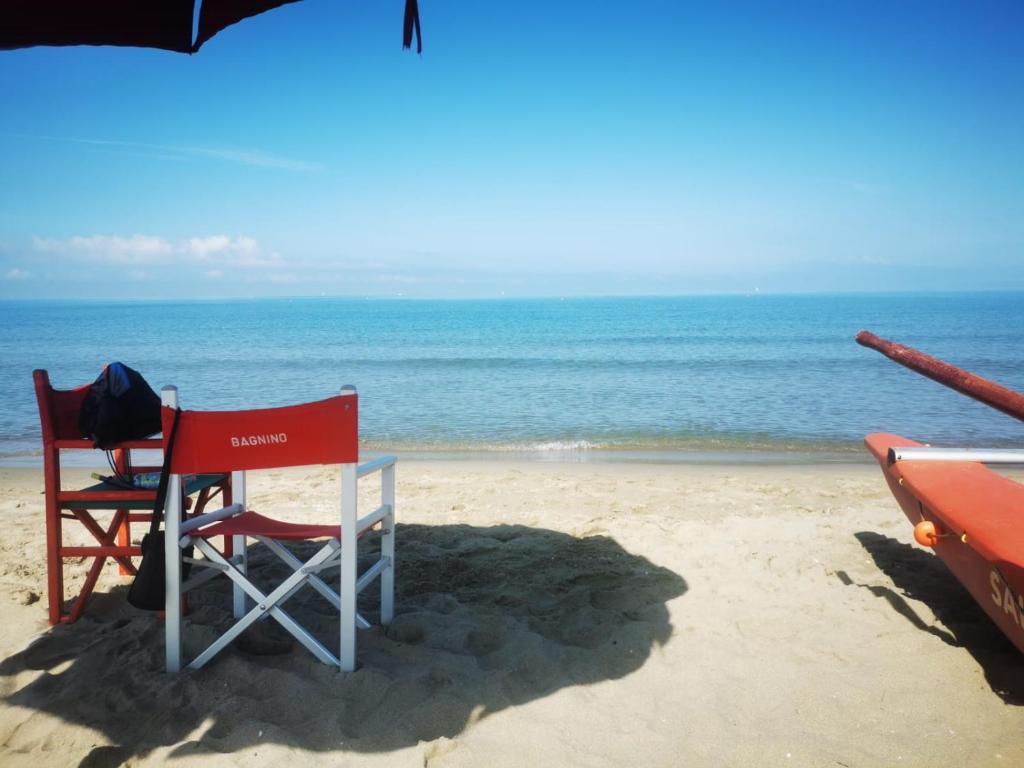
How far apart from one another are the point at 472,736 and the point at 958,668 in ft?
7.89

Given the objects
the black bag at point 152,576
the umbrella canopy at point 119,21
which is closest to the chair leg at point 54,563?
the black bag at point 152,576

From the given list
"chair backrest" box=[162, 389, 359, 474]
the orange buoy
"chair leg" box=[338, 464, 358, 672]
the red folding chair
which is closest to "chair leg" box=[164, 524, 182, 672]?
the red folding chair

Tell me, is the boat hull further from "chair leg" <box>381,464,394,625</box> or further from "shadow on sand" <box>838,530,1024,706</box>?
"chair leg" <box>381,464,394,625</box>

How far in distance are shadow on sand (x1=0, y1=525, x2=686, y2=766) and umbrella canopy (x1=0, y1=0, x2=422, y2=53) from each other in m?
2.79

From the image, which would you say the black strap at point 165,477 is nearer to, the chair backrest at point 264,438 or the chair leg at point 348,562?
the chair backrest at point 264,438

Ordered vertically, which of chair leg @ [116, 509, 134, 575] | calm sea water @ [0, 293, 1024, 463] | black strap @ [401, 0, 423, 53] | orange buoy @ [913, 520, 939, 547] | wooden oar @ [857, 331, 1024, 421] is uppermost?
black strap @ [401, 0, 423, 53]

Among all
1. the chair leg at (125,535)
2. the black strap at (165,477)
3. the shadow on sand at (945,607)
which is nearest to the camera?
the black strap at (165,477)

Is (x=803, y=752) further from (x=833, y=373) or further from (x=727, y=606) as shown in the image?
(x=833, y=373)

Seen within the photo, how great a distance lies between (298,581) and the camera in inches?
119

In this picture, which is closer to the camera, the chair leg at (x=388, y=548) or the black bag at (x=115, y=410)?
the black bag at (x=115, y=410)

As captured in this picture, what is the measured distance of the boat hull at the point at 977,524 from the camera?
2.93 metres

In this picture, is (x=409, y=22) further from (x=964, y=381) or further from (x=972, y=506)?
(x=972, y=506)

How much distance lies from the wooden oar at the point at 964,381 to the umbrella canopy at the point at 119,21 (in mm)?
2478

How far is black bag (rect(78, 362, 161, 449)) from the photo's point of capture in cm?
336
